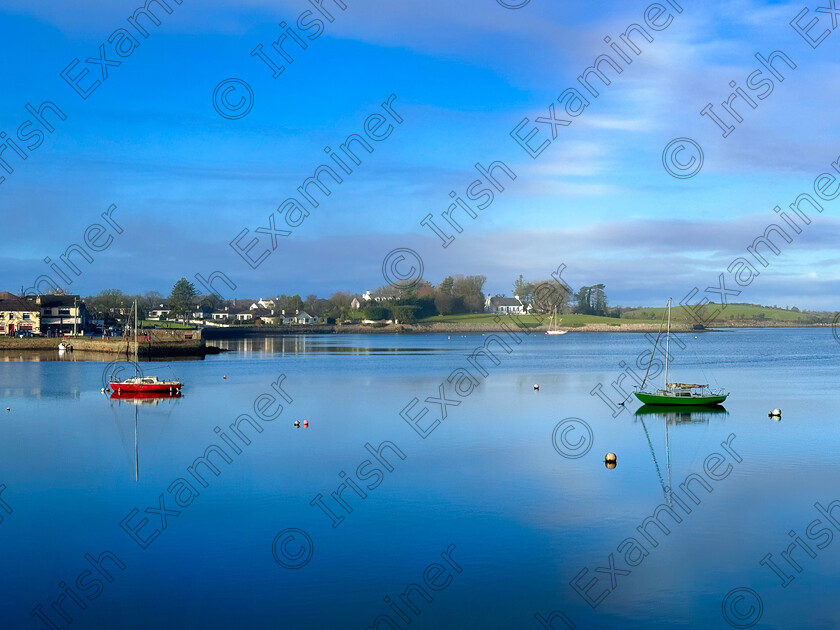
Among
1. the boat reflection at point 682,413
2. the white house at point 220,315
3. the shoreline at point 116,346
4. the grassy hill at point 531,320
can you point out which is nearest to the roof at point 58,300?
the shoreline at point 116,346

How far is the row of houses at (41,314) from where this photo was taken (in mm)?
102625

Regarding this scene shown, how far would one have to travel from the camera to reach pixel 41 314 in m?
Answer: 108

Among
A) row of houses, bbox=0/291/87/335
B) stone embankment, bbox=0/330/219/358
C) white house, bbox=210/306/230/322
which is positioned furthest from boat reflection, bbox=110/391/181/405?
white house, bbox=210/306/230/322

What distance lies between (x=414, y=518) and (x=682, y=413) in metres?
21.2

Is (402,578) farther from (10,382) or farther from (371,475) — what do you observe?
(10,382)

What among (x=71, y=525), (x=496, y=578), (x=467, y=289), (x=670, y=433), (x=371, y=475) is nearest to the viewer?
(x=496, y=578)

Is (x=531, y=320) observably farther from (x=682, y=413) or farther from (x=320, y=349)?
(x=682, y=413)

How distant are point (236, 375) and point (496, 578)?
A: 42.3 meters

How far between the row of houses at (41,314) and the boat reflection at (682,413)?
82.2m

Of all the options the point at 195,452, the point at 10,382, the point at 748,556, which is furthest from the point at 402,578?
the point at 10,382

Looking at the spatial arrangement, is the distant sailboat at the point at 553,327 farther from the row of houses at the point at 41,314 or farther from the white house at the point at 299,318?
the row of houses at the point at 41,314

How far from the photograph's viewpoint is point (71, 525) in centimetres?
1723

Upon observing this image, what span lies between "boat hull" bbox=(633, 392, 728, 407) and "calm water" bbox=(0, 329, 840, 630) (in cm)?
96

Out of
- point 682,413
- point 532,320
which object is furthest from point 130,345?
point 532,320
